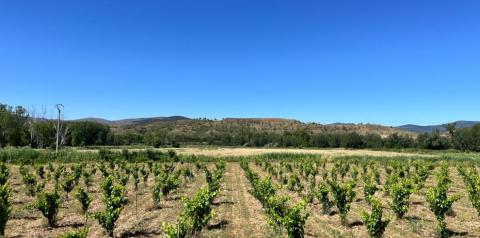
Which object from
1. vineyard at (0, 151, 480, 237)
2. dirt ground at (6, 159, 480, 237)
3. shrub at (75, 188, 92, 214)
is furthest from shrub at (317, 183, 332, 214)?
shrub at (75, 188, 92, 214)

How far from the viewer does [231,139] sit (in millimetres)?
134625

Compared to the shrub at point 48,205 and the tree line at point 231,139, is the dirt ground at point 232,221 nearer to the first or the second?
the shrub at point 48,205

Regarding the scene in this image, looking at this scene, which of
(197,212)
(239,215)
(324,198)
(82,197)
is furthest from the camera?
(239,215)

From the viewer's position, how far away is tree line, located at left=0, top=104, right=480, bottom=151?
100062mm

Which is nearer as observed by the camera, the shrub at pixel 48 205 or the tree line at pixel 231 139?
the shrub at pixel 48 205

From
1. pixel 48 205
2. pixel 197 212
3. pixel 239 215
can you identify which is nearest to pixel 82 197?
pixel 48 205

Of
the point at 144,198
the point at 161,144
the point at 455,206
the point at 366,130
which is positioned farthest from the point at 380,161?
the point at 366,130

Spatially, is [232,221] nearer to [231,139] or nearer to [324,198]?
[324,198]

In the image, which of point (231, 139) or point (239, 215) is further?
point (231, 139)

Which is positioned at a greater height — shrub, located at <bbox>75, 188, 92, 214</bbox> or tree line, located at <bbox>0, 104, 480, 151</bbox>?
tree line, located at <bbox>0, 104, 480, 151</bbox>

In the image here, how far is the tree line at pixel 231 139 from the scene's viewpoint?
10006 cm

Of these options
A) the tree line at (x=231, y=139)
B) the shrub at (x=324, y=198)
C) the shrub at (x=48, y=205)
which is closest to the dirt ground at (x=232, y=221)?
the shrub at (x=324, y=198)

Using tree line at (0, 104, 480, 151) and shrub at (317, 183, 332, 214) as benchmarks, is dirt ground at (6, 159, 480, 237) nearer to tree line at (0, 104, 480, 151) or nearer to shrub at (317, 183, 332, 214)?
shrub at (317, 183, 332, 214)

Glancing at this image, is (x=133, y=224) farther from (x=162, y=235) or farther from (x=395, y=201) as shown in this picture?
(x=395, y=201)
